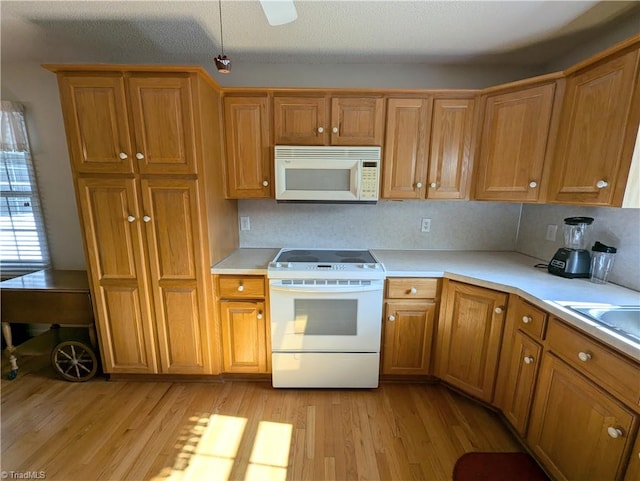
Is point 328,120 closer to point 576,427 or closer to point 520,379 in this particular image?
point 520,379

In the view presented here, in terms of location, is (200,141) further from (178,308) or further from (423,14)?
(423,14)

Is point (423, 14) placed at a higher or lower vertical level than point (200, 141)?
higher

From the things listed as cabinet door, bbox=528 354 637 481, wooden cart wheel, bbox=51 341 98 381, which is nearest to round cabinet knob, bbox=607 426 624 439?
cabinet door, bbox=528 354 637 481

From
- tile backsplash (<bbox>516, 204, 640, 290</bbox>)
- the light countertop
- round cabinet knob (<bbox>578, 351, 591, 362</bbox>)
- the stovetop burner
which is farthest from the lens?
the stovetop burner

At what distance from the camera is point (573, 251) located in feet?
5.65

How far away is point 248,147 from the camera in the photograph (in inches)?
80.3

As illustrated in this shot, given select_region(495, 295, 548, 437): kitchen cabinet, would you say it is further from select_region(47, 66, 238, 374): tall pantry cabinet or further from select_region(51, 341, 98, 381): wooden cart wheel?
select_region(51, 341, 98, 381): wooden cart wheel

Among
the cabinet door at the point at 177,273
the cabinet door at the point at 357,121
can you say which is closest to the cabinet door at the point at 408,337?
the cabinet door at the point at 357,121

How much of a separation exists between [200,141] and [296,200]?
73cm

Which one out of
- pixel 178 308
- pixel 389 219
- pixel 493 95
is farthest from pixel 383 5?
pixel 178 308

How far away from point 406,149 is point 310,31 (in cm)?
99

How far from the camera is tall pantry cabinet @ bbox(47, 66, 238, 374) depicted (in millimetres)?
1668

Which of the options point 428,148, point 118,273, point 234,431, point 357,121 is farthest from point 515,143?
point 118,273

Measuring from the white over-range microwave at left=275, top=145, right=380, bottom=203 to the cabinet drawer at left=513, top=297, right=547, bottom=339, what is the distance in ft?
3.63
